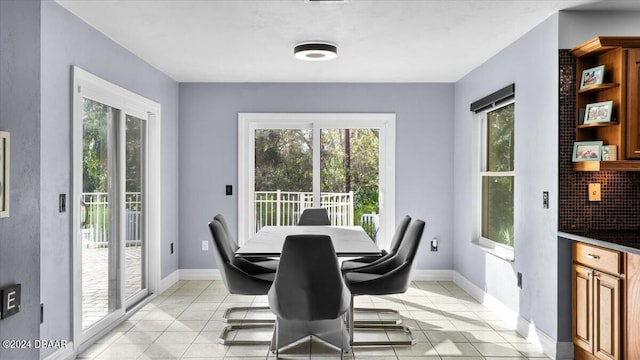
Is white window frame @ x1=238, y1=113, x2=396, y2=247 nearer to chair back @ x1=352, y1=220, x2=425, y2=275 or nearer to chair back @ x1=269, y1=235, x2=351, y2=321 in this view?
chair back @ x1=352, y1=220, x2=425, y2=275

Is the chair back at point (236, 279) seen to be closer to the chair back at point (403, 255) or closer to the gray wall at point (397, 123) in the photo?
the chair back at point (403, 255)

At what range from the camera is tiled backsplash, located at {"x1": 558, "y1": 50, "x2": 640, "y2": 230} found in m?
3.26

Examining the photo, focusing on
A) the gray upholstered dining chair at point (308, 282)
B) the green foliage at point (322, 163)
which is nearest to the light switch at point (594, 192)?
the gray upholstered dining chair at point (308, 282)

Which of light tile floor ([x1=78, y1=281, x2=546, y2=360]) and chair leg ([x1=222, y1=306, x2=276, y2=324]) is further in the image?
chair leg ([x1=222, y1=306, x2=276, y2=324])

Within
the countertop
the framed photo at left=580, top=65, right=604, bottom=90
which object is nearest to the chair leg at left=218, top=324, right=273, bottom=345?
the countertop

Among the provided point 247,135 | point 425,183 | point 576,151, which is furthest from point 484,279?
point 247,135

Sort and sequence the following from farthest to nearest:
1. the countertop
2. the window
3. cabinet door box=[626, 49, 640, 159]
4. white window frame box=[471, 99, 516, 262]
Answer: white window frame box=[471, 99, 516, 262], the window, cabinet door box=[626, 49, 640, 159], the countertop

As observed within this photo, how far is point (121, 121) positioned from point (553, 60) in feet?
11.3

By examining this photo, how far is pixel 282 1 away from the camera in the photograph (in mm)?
3121

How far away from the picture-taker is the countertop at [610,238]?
8.42ft

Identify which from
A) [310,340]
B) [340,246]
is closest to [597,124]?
[340,246]

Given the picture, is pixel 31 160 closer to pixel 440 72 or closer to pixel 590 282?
pixel 590 282

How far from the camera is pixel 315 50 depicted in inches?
161

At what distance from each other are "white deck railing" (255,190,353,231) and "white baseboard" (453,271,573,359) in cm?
158
